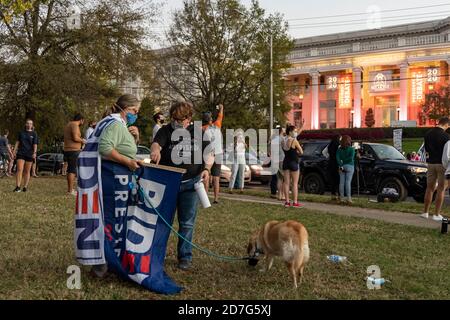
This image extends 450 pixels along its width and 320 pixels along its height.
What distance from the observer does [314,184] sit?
15898mm

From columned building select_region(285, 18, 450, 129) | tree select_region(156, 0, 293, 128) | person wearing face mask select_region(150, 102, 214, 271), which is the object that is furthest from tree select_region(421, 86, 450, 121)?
person wearing face mask select_region(150, 102, 214, 271)

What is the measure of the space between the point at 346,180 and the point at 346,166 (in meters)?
0.35

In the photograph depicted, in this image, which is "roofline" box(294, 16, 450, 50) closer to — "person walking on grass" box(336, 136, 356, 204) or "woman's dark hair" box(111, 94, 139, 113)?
"person walking on grass" box(336, 136, 356, 204)

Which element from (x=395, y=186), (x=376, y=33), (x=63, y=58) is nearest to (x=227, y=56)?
(x=63, y=58)

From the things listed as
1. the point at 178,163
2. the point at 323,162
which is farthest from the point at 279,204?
the point at 178,163

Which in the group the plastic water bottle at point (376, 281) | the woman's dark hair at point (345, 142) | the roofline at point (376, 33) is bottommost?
the plastic water bottle at point (376, 281)

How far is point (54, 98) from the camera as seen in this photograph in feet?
73.8

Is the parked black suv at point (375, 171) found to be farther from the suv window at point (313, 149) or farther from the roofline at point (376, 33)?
the roofline at point (376, 33)

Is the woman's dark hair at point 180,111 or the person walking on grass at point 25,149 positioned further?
the person walking on grass at point 25,149

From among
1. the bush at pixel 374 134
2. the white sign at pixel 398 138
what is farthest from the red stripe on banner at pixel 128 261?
the bush at pixel 374 134

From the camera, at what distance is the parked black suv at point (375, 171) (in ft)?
44.0

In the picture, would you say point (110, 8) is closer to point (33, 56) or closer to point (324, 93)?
point (33, 56)

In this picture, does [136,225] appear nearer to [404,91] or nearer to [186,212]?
[186,212]

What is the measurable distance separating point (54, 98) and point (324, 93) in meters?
53.8
